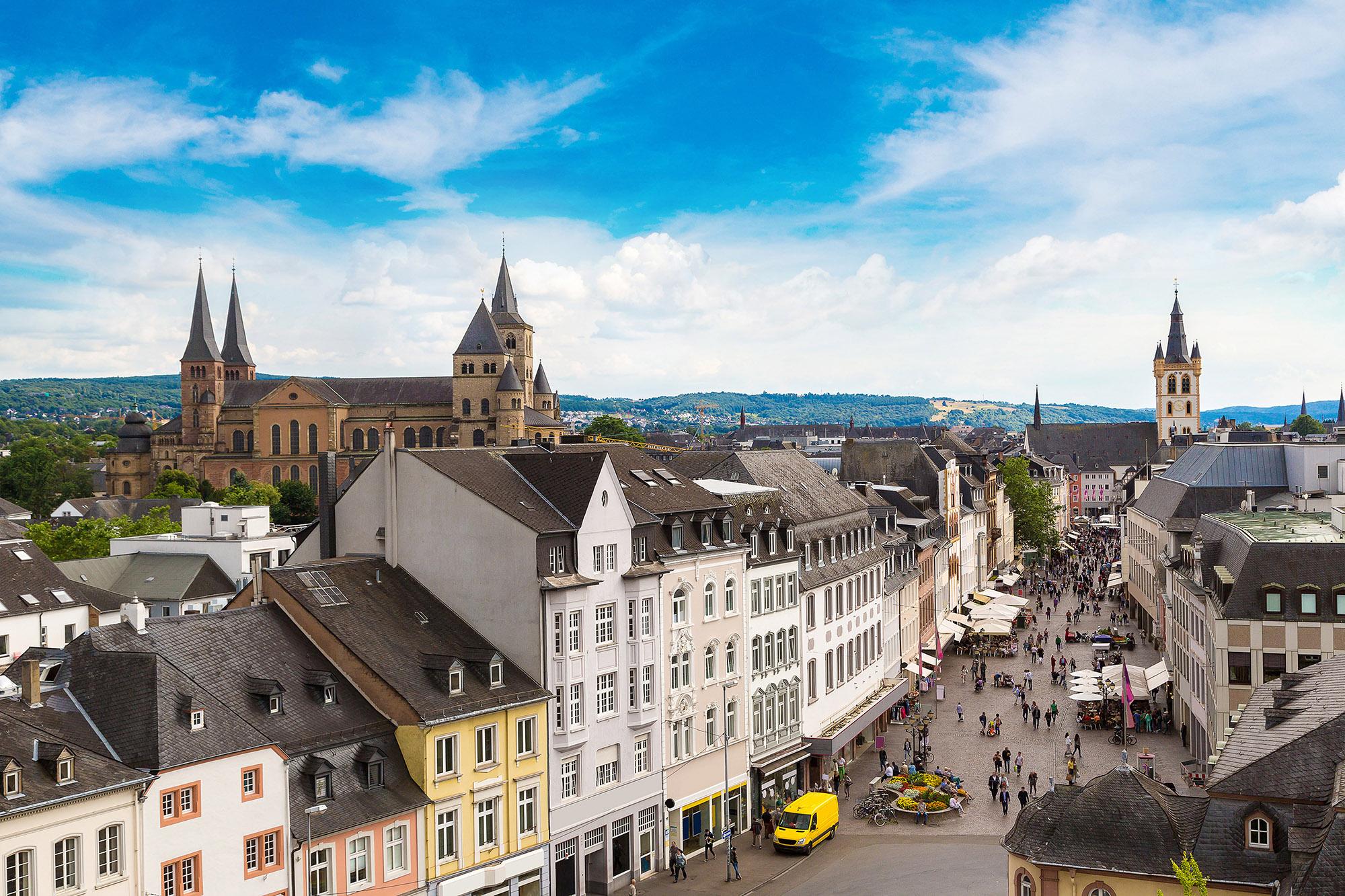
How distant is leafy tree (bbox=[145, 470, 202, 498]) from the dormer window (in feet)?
535

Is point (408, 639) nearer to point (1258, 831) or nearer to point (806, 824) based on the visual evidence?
point (806, 824)

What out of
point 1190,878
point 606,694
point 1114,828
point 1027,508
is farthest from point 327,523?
point 1027,508

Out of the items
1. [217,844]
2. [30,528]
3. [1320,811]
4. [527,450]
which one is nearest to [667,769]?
[527,450]

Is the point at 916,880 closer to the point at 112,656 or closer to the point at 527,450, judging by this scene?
the point at 527,450

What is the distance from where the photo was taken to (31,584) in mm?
67312

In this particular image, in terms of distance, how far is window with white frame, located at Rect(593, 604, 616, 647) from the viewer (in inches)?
1742

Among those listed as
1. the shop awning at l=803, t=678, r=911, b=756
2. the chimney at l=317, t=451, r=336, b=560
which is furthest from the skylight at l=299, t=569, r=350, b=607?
the shop awning at l=803, t=678, r=911, b=756

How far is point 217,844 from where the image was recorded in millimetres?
31375

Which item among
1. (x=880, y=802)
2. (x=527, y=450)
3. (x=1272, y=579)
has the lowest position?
(x=880, y=802)

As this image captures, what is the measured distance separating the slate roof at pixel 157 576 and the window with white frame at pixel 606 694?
153ft

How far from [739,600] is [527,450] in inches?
422

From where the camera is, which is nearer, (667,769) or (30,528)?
(667,769)

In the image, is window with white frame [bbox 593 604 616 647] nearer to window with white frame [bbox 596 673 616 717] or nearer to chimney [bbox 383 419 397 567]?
window with white frame [bbox 596 673 616 717]

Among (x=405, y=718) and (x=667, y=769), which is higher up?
(x=405, y=718)
